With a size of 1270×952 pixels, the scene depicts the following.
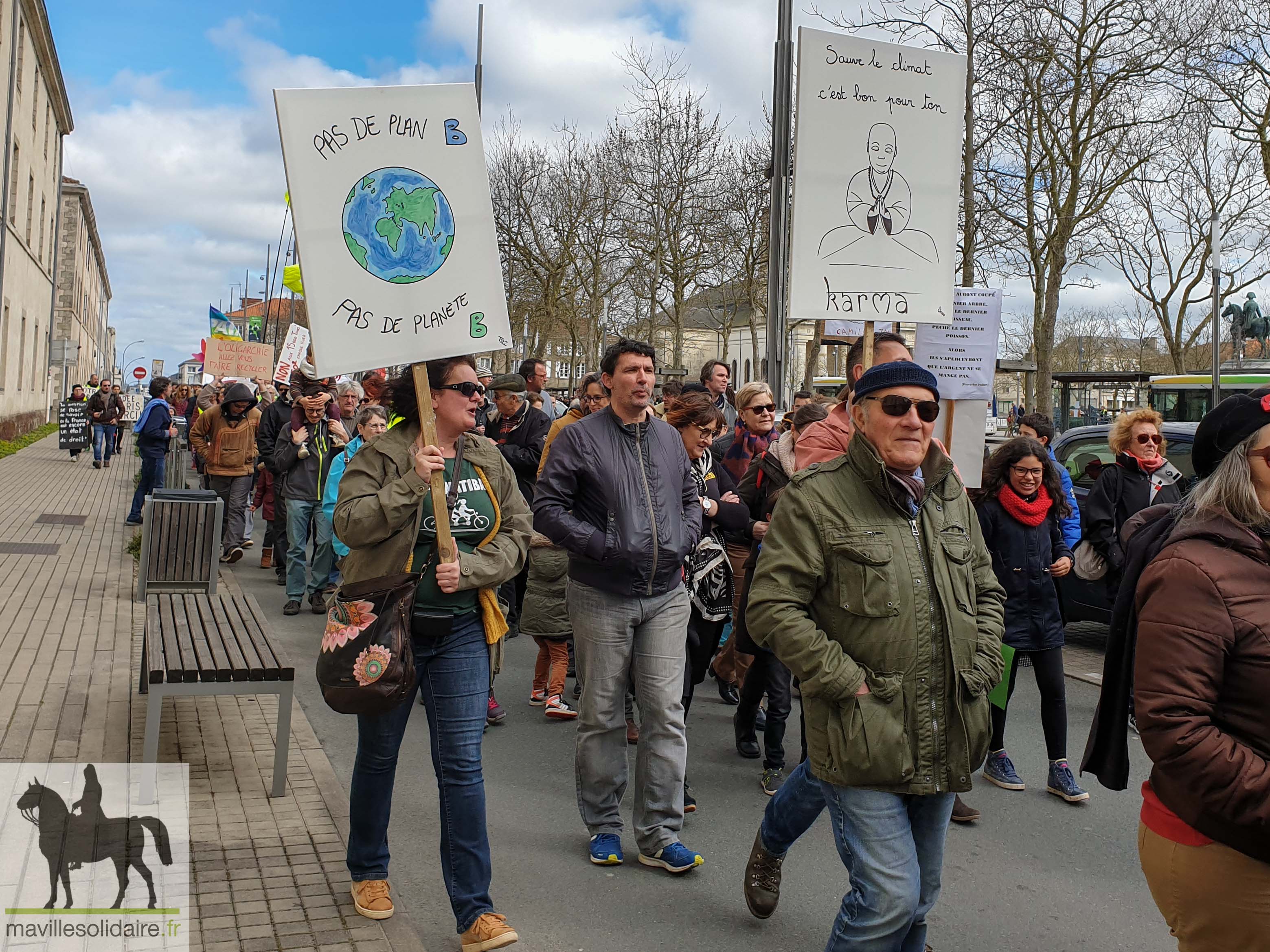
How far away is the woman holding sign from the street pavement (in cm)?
31

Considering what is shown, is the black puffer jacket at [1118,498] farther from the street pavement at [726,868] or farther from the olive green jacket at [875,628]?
the olive green jacket at [875,628]

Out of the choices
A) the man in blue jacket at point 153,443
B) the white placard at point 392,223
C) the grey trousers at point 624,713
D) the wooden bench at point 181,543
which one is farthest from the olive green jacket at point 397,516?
the man in blue jacket at point 153,443

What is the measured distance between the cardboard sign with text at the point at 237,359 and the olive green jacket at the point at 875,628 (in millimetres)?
20183

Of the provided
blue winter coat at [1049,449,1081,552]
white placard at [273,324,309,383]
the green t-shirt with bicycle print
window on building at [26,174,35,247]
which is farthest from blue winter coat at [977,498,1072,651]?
window on building at [26,174,35,247]

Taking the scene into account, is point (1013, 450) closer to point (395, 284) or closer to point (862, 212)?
point (862, 212)

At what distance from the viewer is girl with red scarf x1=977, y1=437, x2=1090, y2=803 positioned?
571 centimetres

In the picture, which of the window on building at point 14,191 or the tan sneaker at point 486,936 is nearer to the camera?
the tan sneaker at point 486,936

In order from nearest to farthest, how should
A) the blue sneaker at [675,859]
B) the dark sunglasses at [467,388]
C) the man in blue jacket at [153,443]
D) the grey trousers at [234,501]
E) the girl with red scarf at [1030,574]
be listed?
the dark sunglasses at [467,388]
the blue sneaker at [675,859]
the girl with red scarf at [1030,574]
the grey trousers at [234,501]
the man in blue jacket at [153,443]

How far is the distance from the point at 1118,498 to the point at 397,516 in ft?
16.4

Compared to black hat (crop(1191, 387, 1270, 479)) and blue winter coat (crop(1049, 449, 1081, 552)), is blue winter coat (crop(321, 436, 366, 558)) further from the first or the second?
black hat (crop(1191, 387, 1270, 479))

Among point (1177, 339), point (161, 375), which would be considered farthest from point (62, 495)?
point (1177, 339)

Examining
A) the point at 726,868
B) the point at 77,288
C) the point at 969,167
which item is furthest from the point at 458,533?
the point at 77,288

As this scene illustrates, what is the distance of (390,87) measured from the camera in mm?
4035

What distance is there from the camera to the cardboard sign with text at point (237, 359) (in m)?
21.9
